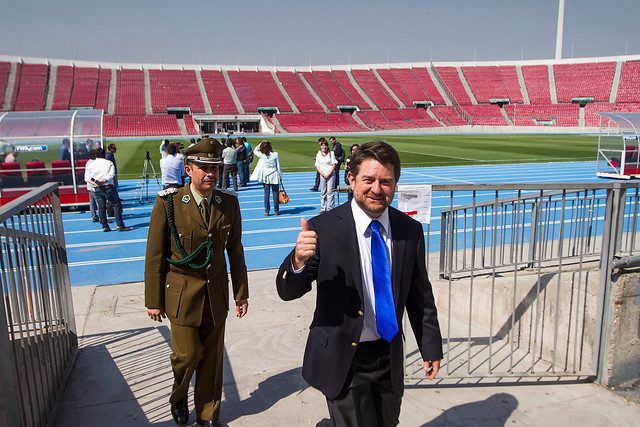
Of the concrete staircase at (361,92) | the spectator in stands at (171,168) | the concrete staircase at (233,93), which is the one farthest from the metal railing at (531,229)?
the concrete staircase at (361,92)

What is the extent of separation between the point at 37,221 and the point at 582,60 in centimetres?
8871

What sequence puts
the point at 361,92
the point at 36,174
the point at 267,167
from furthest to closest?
1. the point at 361,92
2. the point at 36,174
3. the point at 267,167

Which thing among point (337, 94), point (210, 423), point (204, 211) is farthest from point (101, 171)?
point (337, 94)

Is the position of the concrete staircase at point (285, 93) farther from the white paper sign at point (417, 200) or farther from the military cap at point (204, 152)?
the military cap at point (204, 152)

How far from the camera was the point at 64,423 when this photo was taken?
134 inches

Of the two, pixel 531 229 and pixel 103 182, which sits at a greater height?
pixel 103 182

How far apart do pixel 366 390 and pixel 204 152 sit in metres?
1.83

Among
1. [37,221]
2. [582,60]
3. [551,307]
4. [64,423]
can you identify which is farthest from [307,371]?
[582,60]

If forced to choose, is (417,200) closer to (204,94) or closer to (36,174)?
(36,174)

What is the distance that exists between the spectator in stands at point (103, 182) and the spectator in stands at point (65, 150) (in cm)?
251

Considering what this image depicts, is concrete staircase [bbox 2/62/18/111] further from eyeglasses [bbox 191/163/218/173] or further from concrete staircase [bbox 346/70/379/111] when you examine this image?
eyeglasses [bbox 191/163/218/173]

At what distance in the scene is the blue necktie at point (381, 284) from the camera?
7.78ft

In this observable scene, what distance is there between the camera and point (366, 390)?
2.44 m

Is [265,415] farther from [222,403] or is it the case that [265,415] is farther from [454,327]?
[454,327]
